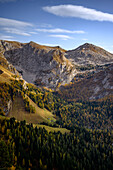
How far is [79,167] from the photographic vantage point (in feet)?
247

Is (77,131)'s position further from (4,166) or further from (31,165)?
(4,166)

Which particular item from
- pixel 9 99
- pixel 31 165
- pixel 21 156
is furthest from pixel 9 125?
pixel 9 99

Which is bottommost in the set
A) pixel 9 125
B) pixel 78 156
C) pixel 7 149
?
pixel 78 156

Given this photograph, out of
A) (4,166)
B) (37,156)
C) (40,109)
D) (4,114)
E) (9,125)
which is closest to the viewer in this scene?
(4,166)

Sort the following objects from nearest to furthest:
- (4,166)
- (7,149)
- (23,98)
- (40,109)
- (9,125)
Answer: (4,166), (7,149), (9,125), (23,98), (40,109)

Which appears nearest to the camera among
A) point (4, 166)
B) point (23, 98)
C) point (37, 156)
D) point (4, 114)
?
point (4, 166)

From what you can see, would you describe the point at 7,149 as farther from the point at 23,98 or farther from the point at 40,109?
the point at 40,109

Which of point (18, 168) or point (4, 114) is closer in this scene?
point (18, 168)

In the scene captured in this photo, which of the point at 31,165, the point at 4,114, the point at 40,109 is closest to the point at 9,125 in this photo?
the point at 31,165

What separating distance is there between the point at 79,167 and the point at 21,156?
31.9m

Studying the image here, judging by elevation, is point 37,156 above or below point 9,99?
below

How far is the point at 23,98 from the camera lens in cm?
18175

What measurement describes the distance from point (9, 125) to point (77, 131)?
83.8m

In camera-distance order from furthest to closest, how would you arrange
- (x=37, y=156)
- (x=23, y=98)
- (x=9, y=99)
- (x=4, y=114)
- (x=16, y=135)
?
1. (x=23, y=98)
2. (x=9, y=99)
3. (x=4, y=114)
4. (x=16, y=135)
5. (x=37, y=156)
